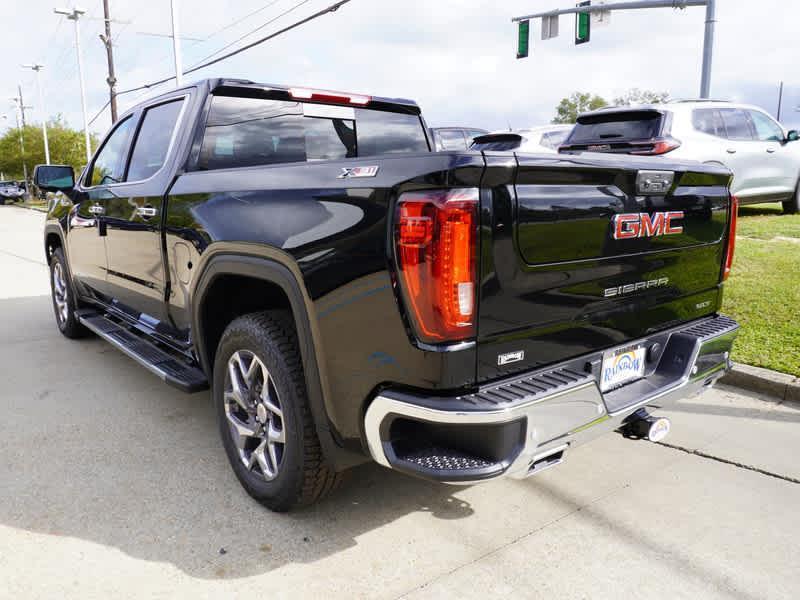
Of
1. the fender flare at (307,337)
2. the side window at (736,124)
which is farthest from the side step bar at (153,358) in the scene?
the side window at (736,124)

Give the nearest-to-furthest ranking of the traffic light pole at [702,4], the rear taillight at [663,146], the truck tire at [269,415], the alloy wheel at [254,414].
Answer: the truck tire at [269,415] < the alloy wheel at [254,414] < the rear taillight at [663,146] < the traffic light pole at [702,4]

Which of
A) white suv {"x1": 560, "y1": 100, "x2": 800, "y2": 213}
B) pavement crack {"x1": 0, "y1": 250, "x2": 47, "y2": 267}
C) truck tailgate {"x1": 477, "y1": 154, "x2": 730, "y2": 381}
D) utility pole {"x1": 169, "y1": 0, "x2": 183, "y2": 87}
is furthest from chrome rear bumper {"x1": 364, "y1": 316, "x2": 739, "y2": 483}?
utility pole {"x1": 169, "y1": 0, "x2": 183, "y2": 87}

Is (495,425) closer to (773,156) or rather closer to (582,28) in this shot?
(773,156)

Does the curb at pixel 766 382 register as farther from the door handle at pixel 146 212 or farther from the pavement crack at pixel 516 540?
the door handle at pixel 146 212

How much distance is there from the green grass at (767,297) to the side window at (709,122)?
142cm

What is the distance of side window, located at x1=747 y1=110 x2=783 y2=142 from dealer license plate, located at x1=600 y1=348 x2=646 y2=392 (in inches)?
349

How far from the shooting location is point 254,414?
2.97 metres

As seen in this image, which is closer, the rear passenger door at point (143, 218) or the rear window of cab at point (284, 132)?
the rear window of cab at point (284, 132)

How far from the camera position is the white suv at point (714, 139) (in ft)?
28.2

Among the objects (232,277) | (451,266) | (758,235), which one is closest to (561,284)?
(451,266)

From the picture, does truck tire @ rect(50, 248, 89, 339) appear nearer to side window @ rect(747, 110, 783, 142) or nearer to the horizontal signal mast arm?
side window @ rect(747, 110, 783, 142)

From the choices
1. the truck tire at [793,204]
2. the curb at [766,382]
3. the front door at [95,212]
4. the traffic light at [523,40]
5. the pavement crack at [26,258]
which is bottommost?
the pavement crack at [26,258]

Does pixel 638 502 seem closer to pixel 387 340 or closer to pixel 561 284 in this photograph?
pixel 561 284

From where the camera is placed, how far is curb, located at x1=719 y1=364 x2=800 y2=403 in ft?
13.8
